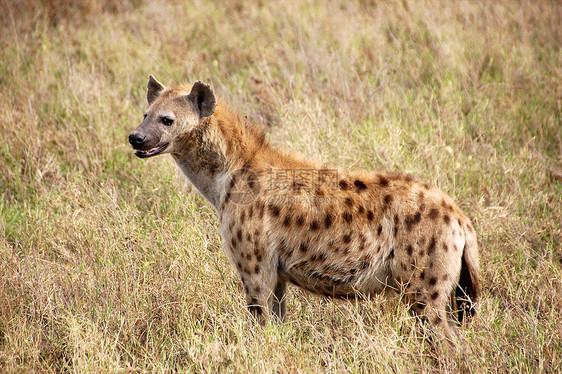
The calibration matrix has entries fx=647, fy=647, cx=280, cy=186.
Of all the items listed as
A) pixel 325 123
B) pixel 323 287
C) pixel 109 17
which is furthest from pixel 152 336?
pixel 109 17

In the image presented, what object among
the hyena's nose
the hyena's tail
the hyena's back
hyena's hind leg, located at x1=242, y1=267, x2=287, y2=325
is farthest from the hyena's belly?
the hyena's nose

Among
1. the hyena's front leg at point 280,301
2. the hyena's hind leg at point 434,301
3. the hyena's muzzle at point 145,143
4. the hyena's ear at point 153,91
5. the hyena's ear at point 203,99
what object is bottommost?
the hyena's front leg at point 280,301

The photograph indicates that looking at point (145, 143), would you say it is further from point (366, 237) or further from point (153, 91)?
point (366, 237)

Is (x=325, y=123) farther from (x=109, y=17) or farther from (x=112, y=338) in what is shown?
(x=109, y=17)

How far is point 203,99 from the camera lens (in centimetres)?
378

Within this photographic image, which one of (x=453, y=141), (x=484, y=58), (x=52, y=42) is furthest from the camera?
(x=52, y=42)

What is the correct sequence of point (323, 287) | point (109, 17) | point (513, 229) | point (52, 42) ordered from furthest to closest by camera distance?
1. point (109, 17)
2. point (52, 42)
3. point (513, 229)
4. point (323, 287)

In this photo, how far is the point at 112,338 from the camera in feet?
12.1

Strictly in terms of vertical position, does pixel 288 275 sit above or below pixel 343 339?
above

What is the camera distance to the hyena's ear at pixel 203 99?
374 cm

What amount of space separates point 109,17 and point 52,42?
93 cm

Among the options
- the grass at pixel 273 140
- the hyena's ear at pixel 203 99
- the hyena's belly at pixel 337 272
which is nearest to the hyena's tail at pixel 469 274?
the grass at pixel 273 140

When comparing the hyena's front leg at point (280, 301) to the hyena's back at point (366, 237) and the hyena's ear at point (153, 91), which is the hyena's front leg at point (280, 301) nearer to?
the hyena's back at point (366, 237)

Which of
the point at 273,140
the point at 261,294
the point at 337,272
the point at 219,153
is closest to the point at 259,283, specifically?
the point at 261,294
